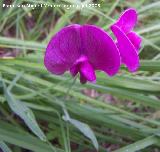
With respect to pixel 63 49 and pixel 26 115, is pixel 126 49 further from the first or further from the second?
pixel 26 115

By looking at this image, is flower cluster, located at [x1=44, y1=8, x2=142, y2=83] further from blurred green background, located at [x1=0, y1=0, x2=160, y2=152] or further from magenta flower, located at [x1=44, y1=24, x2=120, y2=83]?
blurred green background, located at [x1=0, y1=0, x2=160, y2=152]

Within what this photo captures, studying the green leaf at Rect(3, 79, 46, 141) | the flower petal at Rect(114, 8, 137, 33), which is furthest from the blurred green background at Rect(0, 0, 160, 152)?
the flower petal at Rect(114, 8, 137, 33)

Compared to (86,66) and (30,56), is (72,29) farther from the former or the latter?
(30,56)

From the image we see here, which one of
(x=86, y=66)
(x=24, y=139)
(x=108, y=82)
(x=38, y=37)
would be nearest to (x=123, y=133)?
(x=108, y=82)

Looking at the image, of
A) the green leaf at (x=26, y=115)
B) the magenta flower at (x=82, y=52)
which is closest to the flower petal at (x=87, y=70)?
the magenta flower at (x=82, y=52)

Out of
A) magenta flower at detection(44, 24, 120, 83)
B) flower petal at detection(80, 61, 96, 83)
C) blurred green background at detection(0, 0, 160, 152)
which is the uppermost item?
magenta flower at detection(44, 24, 120, 83)

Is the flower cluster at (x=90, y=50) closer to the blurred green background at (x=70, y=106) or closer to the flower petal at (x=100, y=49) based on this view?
the flower petal at (x=100, y=49)
